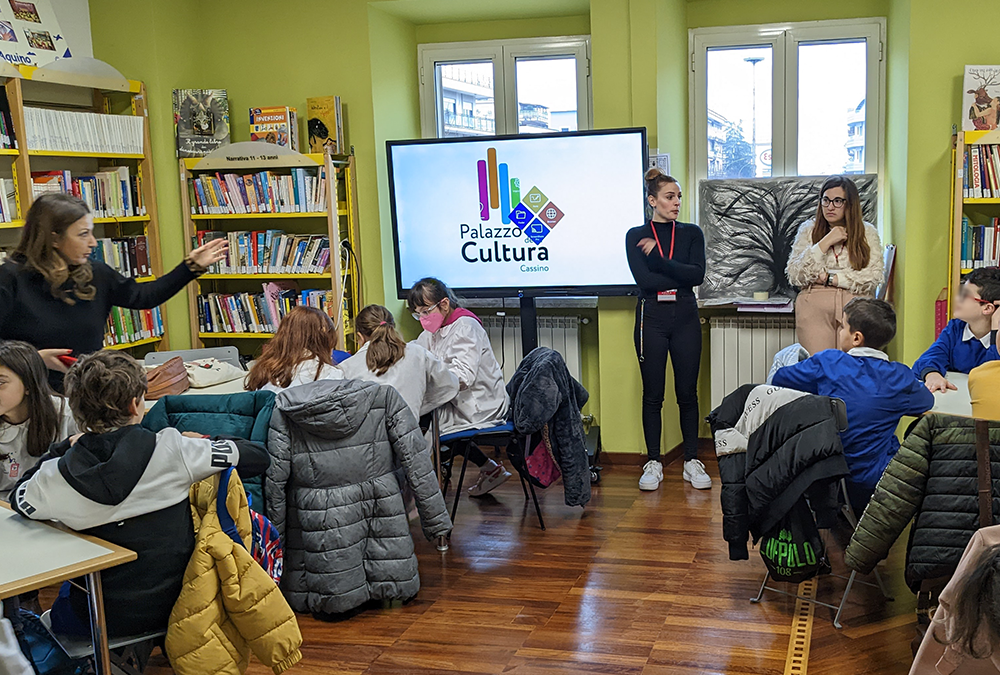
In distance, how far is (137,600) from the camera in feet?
7.84

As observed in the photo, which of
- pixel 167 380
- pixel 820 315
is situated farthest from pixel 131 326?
pixel 820 315

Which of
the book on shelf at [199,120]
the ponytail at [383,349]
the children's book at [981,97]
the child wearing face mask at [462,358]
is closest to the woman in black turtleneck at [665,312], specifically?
the child wearing face mask at [462,358]

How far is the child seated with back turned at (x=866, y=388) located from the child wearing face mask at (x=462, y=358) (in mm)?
1404

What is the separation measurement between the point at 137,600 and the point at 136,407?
0.48 meters

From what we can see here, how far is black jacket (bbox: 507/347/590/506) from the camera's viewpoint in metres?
4.17

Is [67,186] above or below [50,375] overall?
above

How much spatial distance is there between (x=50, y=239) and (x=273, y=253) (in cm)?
206

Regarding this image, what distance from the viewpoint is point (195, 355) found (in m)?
4.63

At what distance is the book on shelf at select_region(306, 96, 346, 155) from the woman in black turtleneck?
1.78 meters

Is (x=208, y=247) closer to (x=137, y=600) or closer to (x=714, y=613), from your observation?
(x=137, y=600)

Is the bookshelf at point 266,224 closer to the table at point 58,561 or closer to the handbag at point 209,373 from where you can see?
the handbag at point 209,373

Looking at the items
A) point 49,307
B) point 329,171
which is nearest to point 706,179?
point 329,171

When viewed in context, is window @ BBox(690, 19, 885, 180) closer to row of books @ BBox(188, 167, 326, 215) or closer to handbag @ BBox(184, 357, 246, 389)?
row of books @ BBox(188, 167, 326, 215)

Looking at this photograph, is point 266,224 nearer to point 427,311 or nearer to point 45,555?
point 427,311
